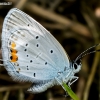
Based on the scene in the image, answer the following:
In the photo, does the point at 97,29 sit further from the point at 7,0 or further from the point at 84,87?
the point at 7,0

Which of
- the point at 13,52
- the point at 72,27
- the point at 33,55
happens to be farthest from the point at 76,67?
the point at 72,27

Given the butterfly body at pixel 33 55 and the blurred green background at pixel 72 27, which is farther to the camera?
the blurred green background at pixel 72 27

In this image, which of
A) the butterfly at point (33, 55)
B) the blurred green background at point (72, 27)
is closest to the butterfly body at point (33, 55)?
the butterfly at point (33, 55)

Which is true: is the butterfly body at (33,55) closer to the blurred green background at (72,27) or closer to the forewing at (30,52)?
the forewing at (30,52)

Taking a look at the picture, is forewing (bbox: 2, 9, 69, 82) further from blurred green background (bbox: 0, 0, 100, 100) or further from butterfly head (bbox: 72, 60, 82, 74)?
blurred green background (bbox: 0, 0, 100, 100)

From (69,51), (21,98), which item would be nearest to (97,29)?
(69,51)

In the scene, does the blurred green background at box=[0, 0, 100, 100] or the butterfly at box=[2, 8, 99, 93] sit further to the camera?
the blurred green background at box=[0, 0, 100, 100]

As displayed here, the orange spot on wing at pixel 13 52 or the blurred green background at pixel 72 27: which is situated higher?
the blurred green background at pixel 72 27

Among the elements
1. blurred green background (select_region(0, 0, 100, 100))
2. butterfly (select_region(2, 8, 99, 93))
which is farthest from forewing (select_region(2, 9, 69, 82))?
blurred green background (select_region(0, 0, 100, 100))

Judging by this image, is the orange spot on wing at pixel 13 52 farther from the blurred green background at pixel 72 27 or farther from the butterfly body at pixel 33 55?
the blurred green background at pixel 72 27
